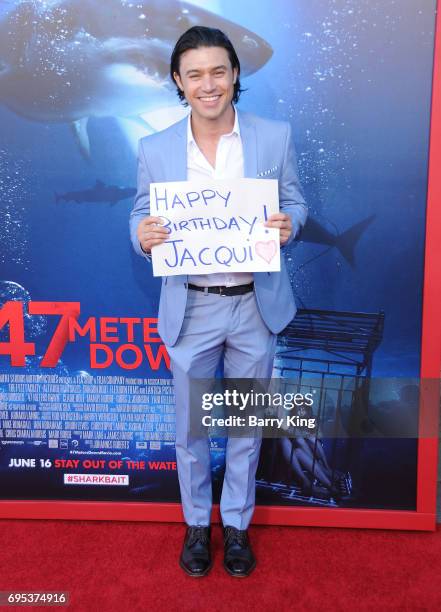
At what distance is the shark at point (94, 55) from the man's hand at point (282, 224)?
711mm

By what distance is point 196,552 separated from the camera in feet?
7.41

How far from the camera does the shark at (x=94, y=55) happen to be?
2236 mm

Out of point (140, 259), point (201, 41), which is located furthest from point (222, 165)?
point (140, 259)

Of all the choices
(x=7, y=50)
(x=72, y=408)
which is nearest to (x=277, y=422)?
(x=72, y=408)

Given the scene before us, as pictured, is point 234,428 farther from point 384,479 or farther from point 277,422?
point 384,479

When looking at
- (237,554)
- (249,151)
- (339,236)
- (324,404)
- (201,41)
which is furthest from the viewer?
(324,404)

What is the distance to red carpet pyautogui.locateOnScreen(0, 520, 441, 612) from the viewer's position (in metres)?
2.10

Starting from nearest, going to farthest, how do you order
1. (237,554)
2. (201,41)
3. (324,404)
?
1. (201,41)
2. (237,554)
3. (324,404)

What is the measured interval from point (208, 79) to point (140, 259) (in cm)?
84

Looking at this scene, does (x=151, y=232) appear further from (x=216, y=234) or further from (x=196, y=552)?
(x=196, y=552)

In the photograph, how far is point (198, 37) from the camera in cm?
188

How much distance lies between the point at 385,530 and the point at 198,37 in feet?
7.01

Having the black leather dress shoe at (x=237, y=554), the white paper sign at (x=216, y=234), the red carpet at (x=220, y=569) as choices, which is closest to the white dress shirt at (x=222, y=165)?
the white paper sign at (x=216, y=234)

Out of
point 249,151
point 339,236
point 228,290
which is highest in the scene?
point 249,151
